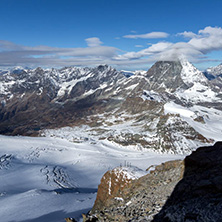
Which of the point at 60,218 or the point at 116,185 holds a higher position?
the point at 116,185

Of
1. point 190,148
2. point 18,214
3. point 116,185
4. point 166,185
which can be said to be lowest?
point 190,148

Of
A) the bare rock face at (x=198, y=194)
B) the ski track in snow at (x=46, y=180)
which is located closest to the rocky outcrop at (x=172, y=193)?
the bare rock face at (x=198, y=194)

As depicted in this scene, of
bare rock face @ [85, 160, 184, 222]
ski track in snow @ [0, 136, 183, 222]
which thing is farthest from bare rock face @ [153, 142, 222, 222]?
ski track in snow @ [0, 136, 183, 222]

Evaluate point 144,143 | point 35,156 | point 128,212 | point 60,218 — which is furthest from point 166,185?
point 144,143

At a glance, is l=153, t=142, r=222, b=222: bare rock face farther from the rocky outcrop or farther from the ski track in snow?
the ski track in snow

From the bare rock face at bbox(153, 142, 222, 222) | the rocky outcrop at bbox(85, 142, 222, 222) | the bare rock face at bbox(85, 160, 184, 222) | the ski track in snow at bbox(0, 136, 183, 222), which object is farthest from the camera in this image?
the ski track in snow at bbox(0, 136, 183, 222)

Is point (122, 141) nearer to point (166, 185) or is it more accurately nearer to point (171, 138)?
point (171, 138)

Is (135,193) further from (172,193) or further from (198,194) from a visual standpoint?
(198,194)
